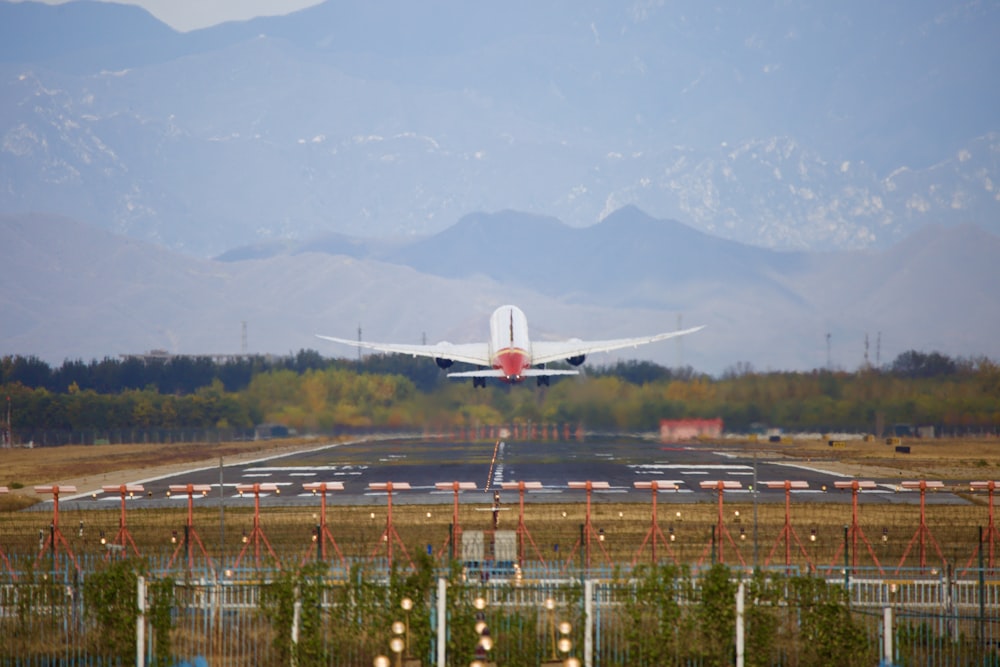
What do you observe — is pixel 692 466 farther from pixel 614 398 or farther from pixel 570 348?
pixel 570 348

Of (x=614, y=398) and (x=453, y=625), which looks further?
(x=614, y=398)

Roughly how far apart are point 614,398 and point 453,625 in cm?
7054

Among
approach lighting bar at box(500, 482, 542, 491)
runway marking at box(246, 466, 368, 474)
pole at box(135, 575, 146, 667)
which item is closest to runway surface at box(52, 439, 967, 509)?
runway marking at box(246, 466, 368, 474)

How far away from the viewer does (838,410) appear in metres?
103

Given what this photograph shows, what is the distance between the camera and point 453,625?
89.7ft

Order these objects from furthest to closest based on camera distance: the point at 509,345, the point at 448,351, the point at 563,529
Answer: the point at 448,351 < the point at 509,345 < the point at 563,529

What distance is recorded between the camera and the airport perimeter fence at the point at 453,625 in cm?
2753

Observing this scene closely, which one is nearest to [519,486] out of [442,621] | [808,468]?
[442,621]

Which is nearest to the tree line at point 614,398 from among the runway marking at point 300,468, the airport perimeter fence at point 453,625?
the runway marking at point 300,468

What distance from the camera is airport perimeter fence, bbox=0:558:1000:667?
90.3 ft

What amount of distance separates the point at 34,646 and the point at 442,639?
426 inches

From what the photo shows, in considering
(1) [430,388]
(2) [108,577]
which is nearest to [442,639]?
(2) [108,577]

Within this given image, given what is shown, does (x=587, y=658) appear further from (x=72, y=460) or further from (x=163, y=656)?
(x=72, y=460)

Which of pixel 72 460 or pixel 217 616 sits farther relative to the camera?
pixel 72 460
